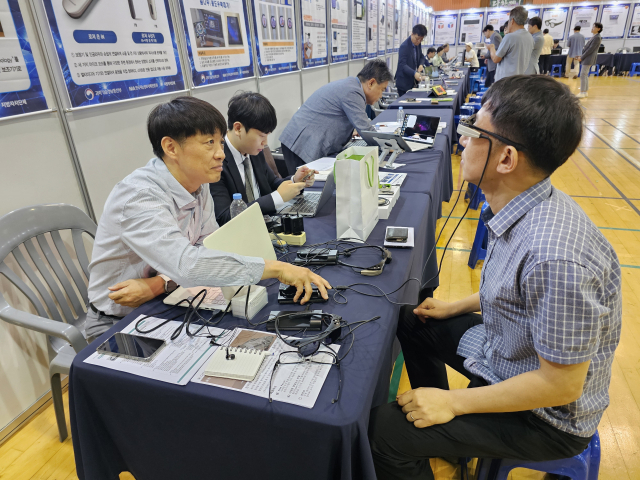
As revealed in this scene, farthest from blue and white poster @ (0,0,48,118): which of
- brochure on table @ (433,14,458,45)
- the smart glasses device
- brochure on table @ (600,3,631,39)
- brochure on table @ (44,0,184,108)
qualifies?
brochure on table @ (600,3,631,39)

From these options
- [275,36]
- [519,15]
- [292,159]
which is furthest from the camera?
[519,15]

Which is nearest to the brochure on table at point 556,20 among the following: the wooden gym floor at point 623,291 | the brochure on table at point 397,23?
the brochure on table at point 397,23

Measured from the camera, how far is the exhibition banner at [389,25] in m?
8.60

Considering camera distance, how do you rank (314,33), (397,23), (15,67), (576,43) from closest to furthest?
1. (15,67)
2. (314,33)
3. (397,23)
4. (576,43)

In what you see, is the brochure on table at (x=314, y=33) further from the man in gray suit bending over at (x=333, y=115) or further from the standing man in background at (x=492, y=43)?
the standing man in background at (x=492, y=43)

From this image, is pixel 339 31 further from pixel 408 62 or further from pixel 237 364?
pixel 237 364

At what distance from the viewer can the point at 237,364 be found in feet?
2.90

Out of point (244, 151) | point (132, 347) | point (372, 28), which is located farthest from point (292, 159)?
point (372, 28)

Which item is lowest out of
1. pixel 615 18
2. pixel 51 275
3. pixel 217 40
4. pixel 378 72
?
pixel 51 275

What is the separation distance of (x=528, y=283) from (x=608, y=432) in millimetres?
1215

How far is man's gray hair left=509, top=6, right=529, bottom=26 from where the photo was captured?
4812 mm

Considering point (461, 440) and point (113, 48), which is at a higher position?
point (113, 48)

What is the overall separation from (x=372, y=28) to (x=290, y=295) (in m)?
7.65

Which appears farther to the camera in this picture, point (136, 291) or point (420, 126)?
point (420, 126)
